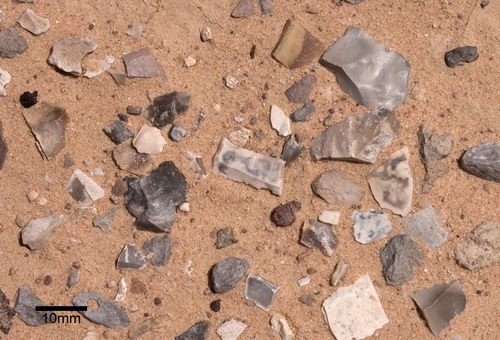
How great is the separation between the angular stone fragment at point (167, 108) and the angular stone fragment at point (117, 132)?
0.10 m

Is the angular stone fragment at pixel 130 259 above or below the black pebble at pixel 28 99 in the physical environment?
below

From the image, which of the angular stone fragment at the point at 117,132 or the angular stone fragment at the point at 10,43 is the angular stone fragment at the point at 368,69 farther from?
the angular stone fragment at the point at 10,43

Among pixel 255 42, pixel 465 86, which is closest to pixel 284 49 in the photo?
pixel 255 42

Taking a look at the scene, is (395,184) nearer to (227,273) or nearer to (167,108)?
(227,273)

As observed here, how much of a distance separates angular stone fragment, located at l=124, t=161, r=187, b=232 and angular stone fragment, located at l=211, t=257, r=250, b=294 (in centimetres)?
24

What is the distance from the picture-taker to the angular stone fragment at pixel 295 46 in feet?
6.98

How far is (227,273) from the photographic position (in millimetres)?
2074

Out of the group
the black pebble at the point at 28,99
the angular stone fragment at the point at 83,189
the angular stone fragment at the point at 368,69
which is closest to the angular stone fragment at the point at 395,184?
the angular stone fragment at the point at 368,69

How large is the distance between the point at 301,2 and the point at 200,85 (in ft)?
1.62

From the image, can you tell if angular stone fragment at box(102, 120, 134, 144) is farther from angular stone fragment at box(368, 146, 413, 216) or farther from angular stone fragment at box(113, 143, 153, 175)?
angular stone fragment at box(368, 146, 413, 216)

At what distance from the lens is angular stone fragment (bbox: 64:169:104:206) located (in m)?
2.11

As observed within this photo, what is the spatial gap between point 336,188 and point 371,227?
0.63 ft

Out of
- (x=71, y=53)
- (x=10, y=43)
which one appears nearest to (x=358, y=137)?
(x=71, y=53)

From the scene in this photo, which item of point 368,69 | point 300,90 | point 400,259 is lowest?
point 400,259
